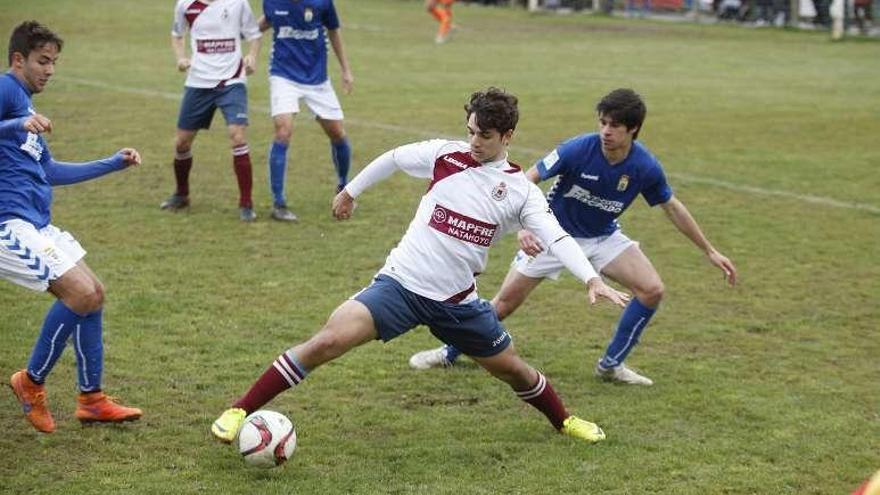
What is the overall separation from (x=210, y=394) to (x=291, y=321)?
1.70 meters

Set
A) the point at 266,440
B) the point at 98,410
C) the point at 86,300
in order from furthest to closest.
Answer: the point at 98,410, the point at 86,300, the point at 266,440

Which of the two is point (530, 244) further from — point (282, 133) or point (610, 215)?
point (282, 133)

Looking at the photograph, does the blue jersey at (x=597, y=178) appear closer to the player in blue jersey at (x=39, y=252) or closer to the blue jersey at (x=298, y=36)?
the player in blue jersey at (x=39, y=252)

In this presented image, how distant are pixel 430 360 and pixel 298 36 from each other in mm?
5476

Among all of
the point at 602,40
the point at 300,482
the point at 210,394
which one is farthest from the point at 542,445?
the point at 602,40

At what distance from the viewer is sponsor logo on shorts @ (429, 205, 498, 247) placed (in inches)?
276

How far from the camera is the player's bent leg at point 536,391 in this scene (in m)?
7.30

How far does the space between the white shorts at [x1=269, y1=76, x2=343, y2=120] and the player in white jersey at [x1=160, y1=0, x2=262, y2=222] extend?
439 millimetres

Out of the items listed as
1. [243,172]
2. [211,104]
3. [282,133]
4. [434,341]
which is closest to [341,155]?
[282,133]

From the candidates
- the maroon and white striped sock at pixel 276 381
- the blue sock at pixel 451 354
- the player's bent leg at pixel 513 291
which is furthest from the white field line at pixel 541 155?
the maroon and white striped sock at pixel 276 381

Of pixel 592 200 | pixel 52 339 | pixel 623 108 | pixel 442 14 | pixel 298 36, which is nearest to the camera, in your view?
pixel 52 339

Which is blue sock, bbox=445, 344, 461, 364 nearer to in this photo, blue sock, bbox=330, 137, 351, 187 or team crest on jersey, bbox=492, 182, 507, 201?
team crest on jersey, bbox=492, 182, 507, 201

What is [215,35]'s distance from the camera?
1285cm

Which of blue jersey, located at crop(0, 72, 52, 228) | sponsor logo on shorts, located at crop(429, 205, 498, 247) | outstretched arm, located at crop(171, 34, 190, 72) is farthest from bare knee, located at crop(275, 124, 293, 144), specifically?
sponsor logo on shorts, located at crop(429, 205, 498, 247)
